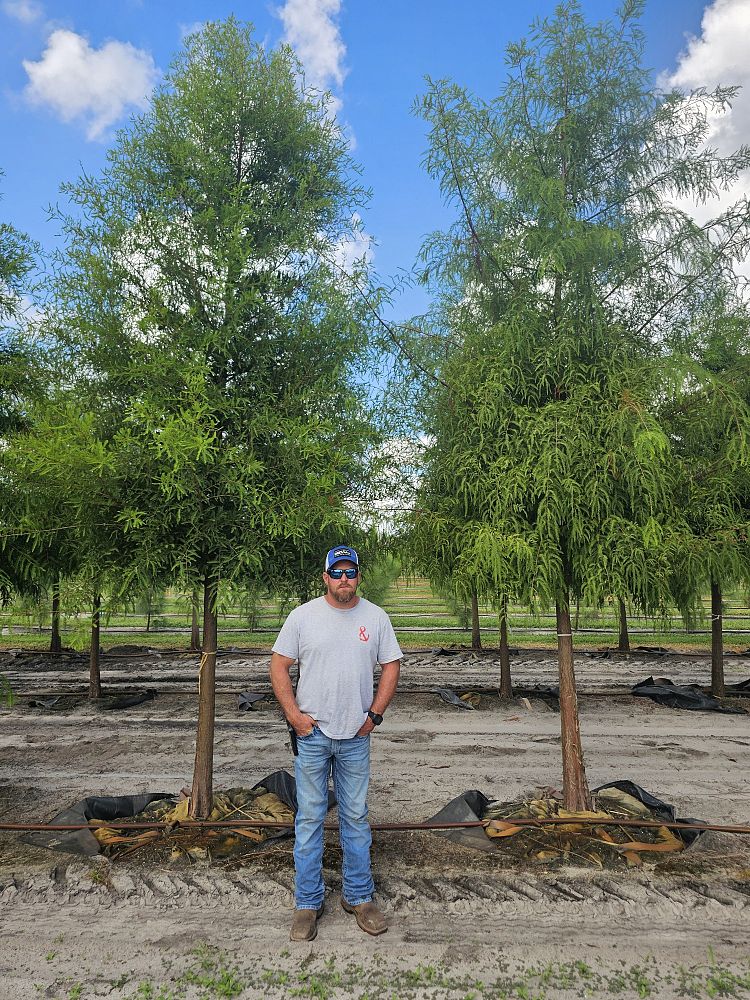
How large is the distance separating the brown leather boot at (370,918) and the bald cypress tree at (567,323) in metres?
2.47

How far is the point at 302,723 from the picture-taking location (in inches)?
167

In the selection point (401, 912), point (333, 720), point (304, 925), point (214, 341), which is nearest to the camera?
point (304, 925)

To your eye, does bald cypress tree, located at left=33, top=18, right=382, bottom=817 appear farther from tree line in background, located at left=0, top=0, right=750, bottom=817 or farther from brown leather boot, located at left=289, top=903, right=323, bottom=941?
brown leather boot, located at left=289, top=903, right=323, bottom=941

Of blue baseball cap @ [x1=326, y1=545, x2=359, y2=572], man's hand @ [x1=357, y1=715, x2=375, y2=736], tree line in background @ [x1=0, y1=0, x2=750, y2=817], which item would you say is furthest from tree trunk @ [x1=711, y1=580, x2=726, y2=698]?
blue baseball cap @ [x1=326, y1=545, x2=359, y2=572]

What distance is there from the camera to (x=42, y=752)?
31.0ft

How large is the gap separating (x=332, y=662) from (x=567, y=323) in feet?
11.4

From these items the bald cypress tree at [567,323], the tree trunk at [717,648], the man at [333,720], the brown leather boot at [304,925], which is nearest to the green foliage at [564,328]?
the bald cypress tree at [567,323]

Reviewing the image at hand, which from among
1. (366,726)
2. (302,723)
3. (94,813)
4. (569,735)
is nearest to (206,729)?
(94,813)

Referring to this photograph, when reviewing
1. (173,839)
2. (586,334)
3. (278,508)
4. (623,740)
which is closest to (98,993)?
(173,839)

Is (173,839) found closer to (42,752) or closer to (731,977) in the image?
(731,977)

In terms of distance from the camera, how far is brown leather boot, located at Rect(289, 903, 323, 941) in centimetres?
411

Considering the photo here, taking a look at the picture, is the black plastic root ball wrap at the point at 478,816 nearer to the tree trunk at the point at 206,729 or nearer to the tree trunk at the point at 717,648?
the tree trunk at the point at 206,729

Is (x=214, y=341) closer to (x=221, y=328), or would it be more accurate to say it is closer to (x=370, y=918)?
(x=221, y=328)

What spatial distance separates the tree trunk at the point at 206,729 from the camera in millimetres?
6066
